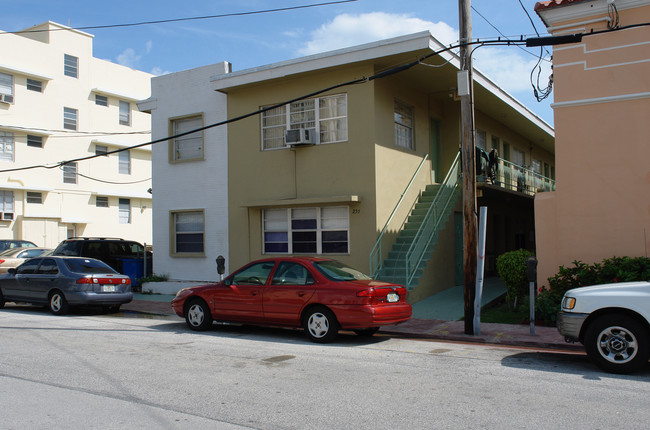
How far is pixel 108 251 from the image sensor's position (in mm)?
19250

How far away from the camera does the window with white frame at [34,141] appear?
3077 cm

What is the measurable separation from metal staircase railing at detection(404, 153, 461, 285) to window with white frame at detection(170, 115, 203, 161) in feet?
24.3

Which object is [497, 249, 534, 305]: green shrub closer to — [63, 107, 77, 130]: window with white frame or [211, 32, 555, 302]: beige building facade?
[211, 32, 555, 302]: beige building facade

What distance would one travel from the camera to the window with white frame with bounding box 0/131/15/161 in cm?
2962

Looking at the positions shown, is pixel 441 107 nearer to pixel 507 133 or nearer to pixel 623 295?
pixel 507 133

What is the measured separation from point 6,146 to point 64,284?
1950cm

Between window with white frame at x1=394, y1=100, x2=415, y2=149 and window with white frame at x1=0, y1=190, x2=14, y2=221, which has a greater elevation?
window with white frame at x1=394, y1=100, x2=415, y2=149

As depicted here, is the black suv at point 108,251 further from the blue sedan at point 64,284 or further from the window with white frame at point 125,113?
the window with white frame at point 125,113

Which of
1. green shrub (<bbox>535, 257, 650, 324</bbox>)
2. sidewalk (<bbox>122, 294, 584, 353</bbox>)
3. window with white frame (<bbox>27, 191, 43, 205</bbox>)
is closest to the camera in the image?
sidewalk (<bbox>122, 294, 584, 353</bbox>)

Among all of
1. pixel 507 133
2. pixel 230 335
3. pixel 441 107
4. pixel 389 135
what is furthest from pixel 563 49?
pixel 507 133

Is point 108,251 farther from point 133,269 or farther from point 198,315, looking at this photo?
point 198,315

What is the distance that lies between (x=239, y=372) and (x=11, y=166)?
27116 millimetres

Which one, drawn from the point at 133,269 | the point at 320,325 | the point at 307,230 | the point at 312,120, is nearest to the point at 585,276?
the point at 320,325

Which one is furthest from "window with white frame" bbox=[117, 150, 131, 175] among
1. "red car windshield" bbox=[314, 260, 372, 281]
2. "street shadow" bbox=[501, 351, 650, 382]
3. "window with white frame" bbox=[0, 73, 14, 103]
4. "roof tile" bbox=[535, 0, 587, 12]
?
"street shadow" bbox=[501, 351, 650, 382]
